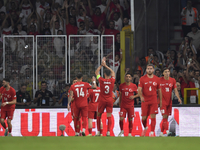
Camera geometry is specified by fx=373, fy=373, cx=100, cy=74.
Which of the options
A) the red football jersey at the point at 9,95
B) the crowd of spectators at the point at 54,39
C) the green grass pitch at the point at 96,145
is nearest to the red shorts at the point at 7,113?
the red football jersey at the point at 9,95

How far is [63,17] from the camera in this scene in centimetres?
1505

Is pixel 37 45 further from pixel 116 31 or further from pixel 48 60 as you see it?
pixel 116 31

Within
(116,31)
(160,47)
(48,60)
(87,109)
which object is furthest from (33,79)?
(160,47)

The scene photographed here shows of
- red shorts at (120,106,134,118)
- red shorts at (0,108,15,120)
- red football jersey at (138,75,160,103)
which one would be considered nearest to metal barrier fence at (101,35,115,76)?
red shorts at (120,106,134,118)

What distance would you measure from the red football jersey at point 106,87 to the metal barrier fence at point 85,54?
2100 mm

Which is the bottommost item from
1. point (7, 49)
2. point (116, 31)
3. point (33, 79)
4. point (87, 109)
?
point (87, 109)

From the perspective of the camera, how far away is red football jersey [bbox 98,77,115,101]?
33.6ft

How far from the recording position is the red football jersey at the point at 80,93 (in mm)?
10234

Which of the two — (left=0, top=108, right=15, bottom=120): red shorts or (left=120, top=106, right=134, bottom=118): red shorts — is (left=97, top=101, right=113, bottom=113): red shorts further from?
(left=0, top=108, right=15, bottom=120): red shorts

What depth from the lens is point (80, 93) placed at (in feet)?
33.8

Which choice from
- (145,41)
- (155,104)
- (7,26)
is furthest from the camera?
(7,26)

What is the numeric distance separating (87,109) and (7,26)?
6.33 meters

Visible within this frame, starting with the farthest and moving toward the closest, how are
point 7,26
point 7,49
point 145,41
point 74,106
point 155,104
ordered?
1. point 7,26
2. point 145,41
3. point 7,49
4. point 74,106
5. point 155,104

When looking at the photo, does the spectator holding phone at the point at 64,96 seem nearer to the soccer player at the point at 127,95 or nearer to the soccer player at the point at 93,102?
the soccer player at the point at 93,102
